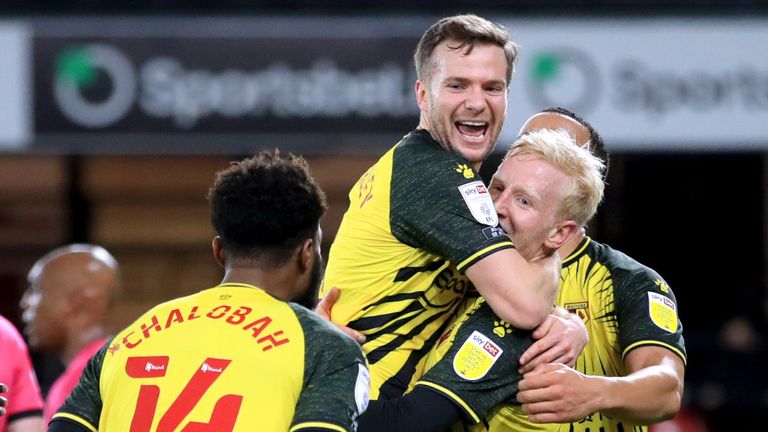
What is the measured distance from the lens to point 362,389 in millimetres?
2895

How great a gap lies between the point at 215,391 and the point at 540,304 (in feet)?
2.65

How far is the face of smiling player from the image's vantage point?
3.45 metres

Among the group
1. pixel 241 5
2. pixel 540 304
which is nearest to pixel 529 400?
pixel 540 304

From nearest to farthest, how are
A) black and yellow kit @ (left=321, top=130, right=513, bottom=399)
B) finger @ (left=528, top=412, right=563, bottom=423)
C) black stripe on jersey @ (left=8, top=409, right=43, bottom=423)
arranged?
finger @ (left=528, top=412, right=563, bottom=423) → black and yellow kit @ (left=321, top=130, right=513, bottom=399) → black stripe on jersey @ (left=8, top=409, right=43, bottom=423)

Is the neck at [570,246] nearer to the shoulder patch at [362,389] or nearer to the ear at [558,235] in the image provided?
the ear at [558,235]

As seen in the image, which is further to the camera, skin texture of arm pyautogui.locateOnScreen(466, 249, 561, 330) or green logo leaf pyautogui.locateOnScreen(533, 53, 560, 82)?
green logo leaf pyautogui.locateOnScreen(533, 53, 560, 82)

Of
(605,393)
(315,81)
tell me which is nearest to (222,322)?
(605,393)

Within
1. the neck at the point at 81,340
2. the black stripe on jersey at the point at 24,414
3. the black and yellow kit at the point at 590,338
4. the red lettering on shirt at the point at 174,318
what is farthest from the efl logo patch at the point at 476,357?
the neck at the point at 81,340

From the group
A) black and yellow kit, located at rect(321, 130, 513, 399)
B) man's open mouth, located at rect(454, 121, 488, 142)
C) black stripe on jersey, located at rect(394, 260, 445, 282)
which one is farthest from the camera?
man's open mouth, located at rect(454, 121, 488, 142)

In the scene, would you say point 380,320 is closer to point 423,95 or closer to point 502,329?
point 502,329

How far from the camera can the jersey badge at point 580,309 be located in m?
3.57

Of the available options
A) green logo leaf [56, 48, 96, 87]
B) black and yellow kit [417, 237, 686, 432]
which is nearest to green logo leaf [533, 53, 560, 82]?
green logo leaf [56, 48, 96, 87]

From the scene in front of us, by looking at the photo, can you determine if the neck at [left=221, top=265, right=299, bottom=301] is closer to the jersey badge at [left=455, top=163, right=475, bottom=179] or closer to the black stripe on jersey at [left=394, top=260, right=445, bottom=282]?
the black stripe on jersey at [left=394, top=260, right=445, bottom=282]

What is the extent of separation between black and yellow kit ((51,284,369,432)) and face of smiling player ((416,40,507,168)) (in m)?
0.75
